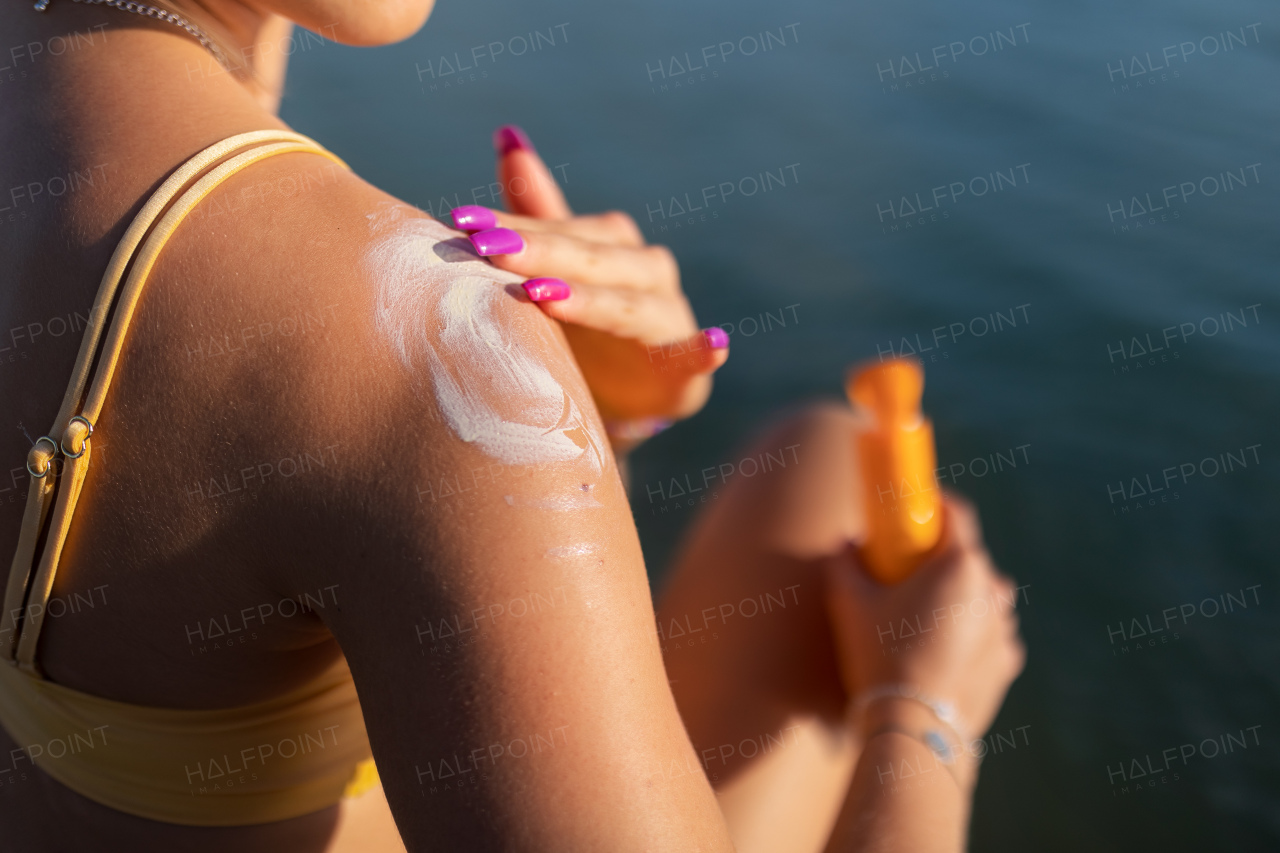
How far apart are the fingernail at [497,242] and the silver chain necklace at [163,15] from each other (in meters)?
0.23

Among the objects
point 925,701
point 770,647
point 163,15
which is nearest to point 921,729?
point 925,701

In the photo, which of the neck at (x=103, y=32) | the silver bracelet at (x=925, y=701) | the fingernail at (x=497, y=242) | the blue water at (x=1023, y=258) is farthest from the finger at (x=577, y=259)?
the blue water at (x=1023, y=258)

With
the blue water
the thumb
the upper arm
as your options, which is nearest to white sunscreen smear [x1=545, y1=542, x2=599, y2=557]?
the upper arm

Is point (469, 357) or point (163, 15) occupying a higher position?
point (163, 15)

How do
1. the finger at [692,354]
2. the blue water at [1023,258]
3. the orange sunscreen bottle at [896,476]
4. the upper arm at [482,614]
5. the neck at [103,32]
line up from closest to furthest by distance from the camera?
the upper arm at [482,614]
the neck at [103,32]
the finger at [692,354]
the orange sunscreen bottle at [896,476]
the blue water at [1023,258]

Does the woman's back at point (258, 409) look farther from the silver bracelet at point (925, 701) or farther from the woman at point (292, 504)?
the silver bracelet at point (925, 701)

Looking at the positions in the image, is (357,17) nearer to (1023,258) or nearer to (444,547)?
(444,547)

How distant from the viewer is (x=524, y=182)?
108cm

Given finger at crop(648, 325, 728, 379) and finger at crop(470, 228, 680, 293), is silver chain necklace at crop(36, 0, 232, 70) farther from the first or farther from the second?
finger at crop(648, 325, 728, 379)

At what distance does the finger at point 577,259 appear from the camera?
0.66 meters

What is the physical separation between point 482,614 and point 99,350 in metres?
0.29

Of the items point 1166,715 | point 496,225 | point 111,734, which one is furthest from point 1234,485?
point 111,734

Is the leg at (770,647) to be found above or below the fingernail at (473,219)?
below

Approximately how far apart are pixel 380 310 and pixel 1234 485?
159cm
